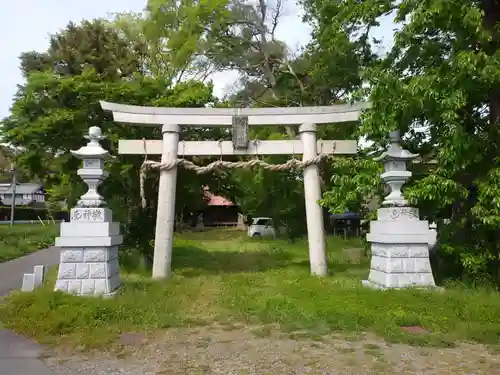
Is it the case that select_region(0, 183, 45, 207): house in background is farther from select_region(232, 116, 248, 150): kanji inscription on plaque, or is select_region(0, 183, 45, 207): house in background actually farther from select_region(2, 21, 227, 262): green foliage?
select_region(232, 116, 248, 150): kanji inscription on plaque

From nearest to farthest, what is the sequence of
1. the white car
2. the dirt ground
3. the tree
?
the dirt ground → the tree → the white car

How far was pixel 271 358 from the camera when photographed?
17.3 ft

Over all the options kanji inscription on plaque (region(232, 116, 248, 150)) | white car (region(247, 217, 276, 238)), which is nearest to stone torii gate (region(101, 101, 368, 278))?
kanji inscription on plaque (region(232, 116, 248, 150))

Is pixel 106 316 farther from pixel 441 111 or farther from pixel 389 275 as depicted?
pixel 441 111

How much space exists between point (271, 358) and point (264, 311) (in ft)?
6.49

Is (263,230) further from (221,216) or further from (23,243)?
(221,216)

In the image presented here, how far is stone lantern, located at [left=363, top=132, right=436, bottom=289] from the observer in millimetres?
8453

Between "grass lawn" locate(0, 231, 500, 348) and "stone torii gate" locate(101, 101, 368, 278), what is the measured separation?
120 centimetres

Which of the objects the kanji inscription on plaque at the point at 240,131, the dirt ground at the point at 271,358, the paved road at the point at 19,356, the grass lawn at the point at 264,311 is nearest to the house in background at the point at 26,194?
the kanji inscription on plaque at the point at 240,131

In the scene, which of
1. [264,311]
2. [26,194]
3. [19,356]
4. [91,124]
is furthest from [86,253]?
[26,194]

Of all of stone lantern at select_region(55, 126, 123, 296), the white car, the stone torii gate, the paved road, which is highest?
the stone torii gate

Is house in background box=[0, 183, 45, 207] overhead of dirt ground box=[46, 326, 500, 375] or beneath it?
overhead

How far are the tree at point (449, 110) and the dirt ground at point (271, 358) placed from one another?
11.7 feet

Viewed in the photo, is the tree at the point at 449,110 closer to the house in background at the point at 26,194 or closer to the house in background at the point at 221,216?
the house in background at the point at 221,216
